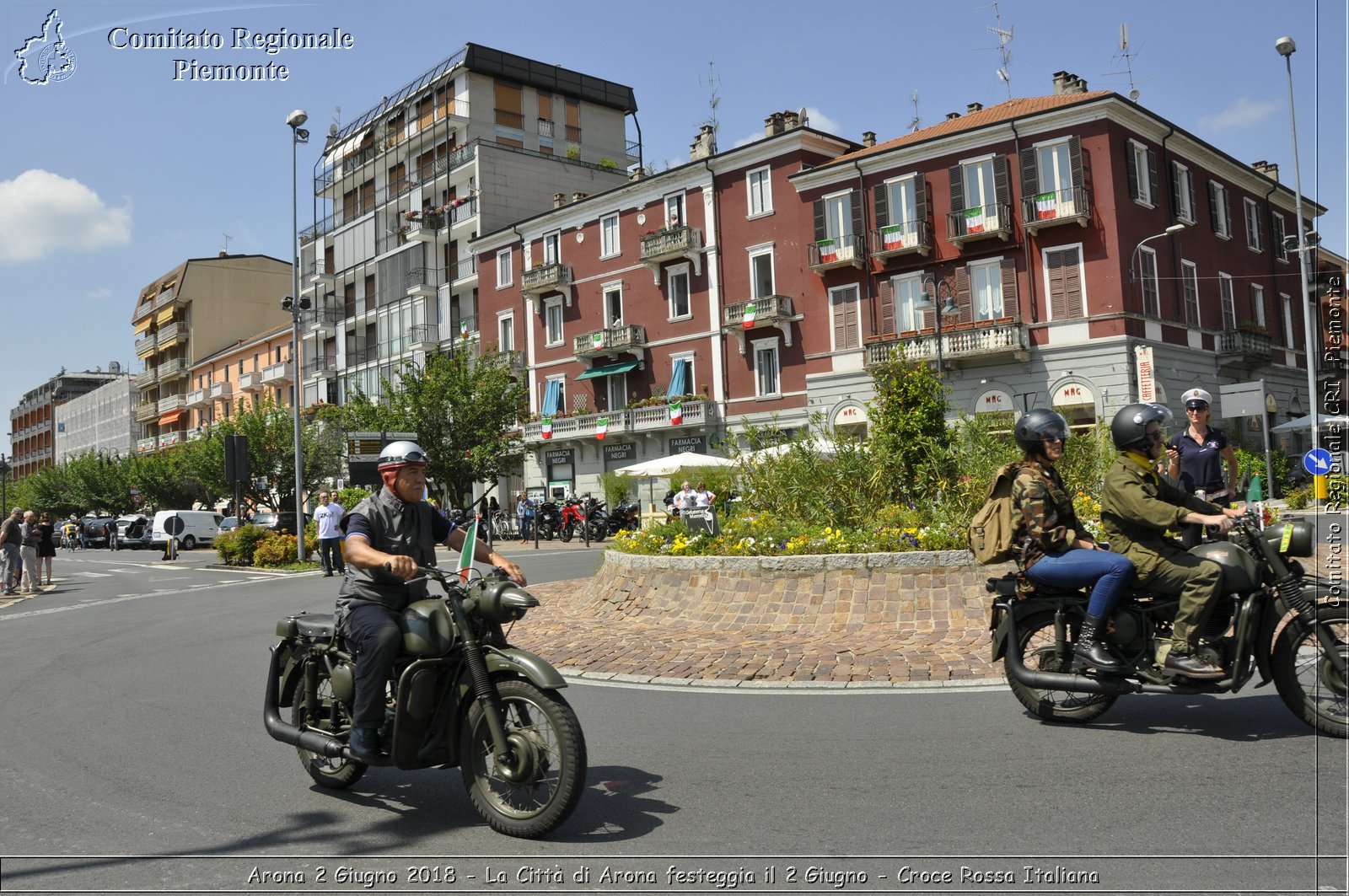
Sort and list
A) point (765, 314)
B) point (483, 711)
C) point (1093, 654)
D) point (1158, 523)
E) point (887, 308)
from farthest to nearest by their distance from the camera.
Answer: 1. point (765, 314)
2. point (887, 308)
3. point (1093, 654)
4. point (1158, 523)
5. point (483, 711)

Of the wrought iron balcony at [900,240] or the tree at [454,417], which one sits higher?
the wrought iron balcony at [900,240]

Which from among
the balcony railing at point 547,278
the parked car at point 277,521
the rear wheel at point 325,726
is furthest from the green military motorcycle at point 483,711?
the balcony railing at point 547,278

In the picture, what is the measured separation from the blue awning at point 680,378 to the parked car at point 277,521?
1498cm

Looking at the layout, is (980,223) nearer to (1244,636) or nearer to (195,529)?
(1244,636)

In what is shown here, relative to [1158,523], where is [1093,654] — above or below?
below

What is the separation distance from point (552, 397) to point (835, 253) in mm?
16203

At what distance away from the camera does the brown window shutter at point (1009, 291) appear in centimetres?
3281

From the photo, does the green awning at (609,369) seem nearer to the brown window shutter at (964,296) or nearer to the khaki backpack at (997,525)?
the brown window shutter at (964,296)

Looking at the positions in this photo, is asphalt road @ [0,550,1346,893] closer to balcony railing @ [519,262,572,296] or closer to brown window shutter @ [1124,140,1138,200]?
brown window shutter @ [1124,140,1138,200]

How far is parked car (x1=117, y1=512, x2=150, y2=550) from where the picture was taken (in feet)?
162

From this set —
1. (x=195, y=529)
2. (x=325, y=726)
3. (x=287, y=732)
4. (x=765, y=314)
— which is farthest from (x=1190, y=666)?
(x=195, y=529)

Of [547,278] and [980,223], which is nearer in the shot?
[980,223]

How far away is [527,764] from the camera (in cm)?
422

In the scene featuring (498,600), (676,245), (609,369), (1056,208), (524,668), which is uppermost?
(676,245)
